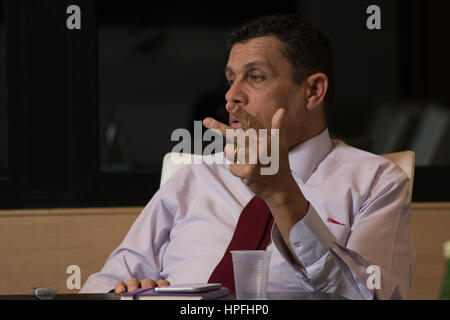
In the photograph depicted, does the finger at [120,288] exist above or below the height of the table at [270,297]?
below

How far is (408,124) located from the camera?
2.72m

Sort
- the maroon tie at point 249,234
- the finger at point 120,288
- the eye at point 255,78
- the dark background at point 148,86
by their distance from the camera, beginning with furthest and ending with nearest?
the dark background at point 148,86 → the eye at point 255,78 → the maroon tie at point 249,234 → the finger at point 120,288

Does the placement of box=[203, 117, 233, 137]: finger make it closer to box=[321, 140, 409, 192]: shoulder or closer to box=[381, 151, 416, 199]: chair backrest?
box=[321, 140, 409, 192]: shoulder

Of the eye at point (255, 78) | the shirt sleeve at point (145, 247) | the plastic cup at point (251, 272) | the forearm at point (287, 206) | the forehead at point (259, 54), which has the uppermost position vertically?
the forehead at point (259, 54)

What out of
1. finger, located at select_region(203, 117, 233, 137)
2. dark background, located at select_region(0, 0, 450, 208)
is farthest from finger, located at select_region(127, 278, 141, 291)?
dark background, located at select_region(0, 0, 450, 208)

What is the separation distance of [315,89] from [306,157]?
0.19 m

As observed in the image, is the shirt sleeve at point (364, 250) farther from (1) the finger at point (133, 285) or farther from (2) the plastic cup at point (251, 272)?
(1) the finger at point (133, 285)

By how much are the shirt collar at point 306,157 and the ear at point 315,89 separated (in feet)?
0.32

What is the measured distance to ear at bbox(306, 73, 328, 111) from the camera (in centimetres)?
173

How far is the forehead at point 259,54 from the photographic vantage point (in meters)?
1.69

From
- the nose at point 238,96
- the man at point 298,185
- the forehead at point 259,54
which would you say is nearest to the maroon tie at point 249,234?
the man at point 298,185

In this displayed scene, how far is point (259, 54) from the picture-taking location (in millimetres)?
1689
